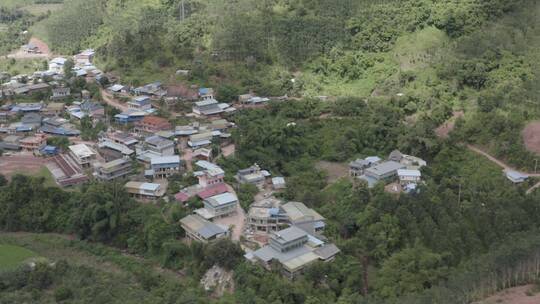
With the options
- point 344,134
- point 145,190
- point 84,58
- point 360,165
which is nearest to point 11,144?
point 145,190

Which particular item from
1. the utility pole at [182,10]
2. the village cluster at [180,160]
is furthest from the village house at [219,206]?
the utility pole at [182,10]

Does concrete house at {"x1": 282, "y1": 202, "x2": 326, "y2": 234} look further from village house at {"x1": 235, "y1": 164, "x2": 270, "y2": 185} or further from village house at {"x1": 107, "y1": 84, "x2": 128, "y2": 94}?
village house at {"x1": 107, "y1": 84, "x2": 128, "y2": 94}

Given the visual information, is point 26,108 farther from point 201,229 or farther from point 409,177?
point 409,177

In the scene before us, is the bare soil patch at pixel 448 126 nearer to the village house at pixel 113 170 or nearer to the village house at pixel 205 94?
the village house at pixel 205 94

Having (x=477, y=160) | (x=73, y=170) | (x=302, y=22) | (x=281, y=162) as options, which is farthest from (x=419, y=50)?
(x=73, y=170)

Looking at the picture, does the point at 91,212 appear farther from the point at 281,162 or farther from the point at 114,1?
the point at 114,1
